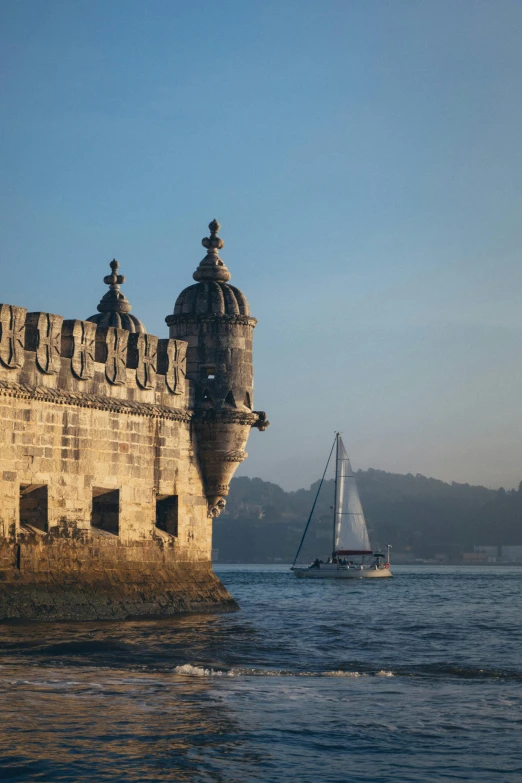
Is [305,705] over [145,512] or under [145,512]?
under

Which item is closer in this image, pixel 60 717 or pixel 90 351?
pixel 60 717

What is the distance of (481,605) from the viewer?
55.2 meters

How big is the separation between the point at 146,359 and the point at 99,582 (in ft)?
18.5

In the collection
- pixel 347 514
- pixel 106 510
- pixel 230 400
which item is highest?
pixel 347 514

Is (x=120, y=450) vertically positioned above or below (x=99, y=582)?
above

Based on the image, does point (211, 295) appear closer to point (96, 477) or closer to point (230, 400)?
point (230, 400)

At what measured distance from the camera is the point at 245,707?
17031 millimetres

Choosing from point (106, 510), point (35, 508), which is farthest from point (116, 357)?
point (35, 508)

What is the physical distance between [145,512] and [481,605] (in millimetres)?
28643

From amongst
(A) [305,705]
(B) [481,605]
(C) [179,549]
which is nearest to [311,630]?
(C) [179,549]

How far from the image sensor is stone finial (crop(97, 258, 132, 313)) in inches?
1496

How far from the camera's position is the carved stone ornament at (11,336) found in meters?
25.9

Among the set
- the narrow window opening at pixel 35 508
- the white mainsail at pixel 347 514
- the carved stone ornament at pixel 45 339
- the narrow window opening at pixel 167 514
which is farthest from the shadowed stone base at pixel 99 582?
the white mainsail at pixel 347 514

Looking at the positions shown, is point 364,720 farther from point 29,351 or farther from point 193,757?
point 29,351
